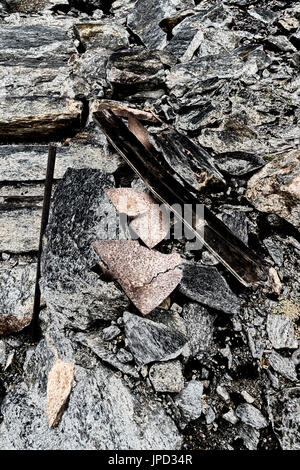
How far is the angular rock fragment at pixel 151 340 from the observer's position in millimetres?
2025

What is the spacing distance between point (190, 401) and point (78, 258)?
117cm

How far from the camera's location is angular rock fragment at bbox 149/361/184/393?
1.97 metres

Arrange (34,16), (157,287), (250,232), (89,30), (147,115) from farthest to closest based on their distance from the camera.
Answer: (34,16), (89,30), (147,115), (250,232), (157,287)

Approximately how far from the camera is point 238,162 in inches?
114

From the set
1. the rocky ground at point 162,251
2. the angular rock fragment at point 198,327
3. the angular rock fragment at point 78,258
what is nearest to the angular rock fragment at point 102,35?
the rocky ground at point 162,251

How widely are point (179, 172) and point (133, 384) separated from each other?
5.58 feet

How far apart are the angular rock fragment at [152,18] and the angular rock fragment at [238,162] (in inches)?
82.7

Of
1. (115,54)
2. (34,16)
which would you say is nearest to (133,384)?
(115,54)

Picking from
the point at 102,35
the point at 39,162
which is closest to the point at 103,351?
the point at 39,162

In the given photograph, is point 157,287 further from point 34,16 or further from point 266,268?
point 34,16

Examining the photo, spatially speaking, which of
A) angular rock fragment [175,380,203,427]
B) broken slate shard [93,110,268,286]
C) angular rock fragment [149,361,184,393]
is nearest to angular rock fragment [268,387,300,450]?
angular rock fragment [175,380,203,427]

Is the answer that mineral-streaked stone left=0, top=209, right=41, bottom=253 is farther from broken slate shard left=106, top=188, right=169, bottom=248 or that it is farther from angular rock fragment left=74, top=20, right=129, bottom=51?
angular rock fragment left=74, top=20, right=129, bottom=51

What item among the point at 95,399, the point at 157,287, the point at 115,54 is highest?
the point at 115,54

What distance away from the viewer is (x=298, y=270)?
243 centimetres
